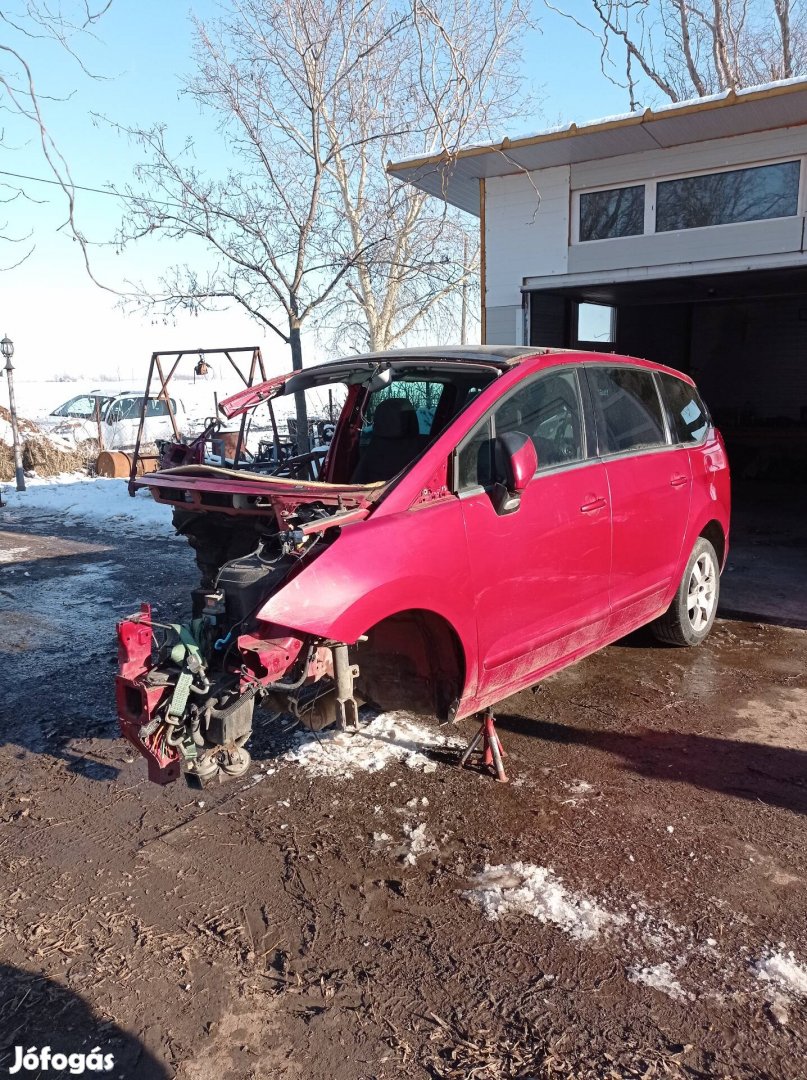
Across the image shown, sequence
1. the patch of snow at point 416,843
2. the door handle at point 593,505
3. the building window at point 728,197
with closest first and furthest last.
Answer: the patch of snow at point 416,843, the door handle at point 593,505, the building window at point 728,197

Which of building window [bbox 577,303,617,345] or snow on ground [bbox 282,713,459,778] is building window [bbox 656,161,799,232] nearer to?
building window [bbox 577,303,617,345]

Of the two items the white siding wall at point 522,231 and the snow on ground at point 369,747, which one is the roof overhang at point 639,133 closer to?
the white siding wall at point 522,231

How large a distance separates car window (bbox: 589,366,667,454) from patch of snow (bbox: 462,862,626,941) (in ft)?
7.45

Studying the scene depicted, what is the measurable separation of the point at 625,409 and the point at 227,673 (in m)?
2.85

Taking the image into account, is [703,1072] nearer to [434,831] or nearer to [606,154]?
[434,831]

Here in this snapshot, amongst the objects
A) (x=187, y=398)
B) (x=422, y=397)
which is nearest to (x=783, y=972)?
(x=422, y=397)

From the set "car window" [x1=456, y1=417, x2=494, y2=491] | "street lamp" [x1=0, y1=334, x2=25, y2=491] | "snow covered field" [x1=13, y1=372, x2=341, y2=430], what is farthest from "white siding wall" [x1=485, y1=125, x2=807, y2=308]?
"snow covered field" [x1=13, y1=372, x2=341, y2=430]

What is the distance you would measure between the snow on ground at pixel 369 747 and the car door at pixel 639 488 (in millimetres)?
1269

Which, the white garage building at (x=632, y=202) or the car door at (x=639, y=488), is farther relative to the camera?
the white garage building at (x=632, y=202)

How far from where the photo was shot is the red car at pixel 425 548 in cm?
302

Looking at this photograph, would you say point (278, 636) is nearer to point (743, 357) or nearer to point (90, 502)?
point (90, 502)

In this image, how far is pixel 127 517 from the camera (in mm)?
12398

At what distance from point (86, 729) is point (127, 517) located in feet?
27.5

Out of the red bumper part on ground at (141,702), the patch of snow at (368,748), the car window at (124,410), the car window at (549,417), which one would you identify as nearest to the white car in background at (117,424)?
the car window at (124,410)
